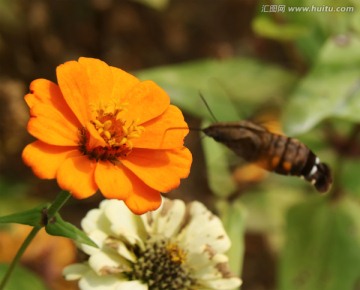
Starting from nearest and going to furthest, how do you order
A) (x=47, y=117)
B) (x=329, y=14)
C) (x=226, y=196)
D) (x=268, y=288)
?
(x=47, y=117)
(x=226, y=196)
(x=329, y=14)
(x=268, y=288)

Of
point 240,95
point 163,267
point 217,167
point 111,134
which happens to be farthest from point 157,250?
point 240,95

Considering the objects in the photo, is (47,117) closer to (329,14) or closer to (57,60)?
(329,14)

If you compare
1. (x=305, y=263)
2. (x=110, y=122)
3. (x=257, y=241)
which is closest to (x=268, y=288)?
(x=257, y=241)

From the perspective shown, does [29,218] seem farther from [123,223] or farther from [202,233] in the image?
[202,233]

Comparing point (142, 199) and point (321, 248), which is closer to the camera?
point (142, 199)

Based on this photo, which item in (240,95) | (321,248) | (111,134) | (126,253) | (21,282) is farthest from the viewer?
(240,95)

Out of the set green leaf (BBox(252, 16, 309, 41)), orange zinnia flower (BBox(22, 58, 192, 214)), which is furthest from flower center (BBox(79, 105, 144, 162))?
green leaf (BBox(252, 16, 309, 41))

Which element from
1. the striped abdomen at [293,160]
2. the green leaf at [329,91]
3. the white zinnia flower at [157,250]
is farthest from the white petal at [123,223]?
the green leaf at [329,91]
